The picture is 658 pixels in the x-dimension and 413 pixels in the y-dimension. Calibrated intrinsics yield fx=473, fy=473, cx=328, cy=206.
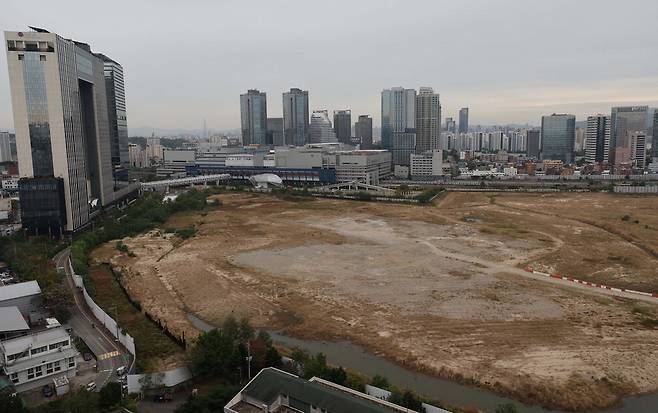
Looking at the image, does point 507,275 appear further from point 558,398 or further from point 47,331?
point 47,331

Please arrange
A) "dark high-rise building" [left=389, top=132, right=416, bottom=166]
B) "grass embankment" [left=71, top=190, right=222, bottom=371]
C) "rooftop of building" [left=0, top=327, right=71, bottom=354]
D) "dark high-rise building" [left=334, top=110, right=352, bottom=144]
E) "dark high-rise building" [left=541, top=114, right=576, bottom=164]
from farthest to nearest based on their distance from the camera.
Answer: "dark high-rise building" [left=334, top=110, right=352, bottom=144], "dark high-rise building" [left=541, top=114, right=576, bottom=164], "dark high-rise building" [left=389, top=132, right=416, bottom=166], "grass embankment" [left=71, top=190, right=222, bottom=371], "rooftop of building" [left=0, top=327, right=71, bottom=354]

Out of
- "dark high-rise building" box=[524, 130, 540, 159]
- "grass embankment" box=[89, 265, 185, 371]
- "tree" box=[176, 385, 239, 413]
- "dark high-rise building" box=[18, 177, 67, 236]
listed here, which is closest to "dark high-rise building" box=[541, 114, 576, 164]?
"dark high-rise building" box=[524, 130, 540, 159]

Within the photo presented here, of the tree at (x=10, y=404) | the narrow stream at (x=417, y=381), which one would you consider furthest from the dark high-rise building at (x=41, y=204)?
the tree at (x=10, y=404)

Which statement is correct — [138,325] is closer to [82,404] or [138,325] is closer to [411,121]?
[82,404]

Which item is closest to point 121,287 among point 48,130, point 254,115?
point 48,130

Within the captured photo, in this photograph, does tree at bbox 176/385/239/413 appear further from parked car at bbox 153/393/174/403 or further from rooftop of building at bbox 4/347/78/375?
rooftop of building at bbox 4/347/78/375

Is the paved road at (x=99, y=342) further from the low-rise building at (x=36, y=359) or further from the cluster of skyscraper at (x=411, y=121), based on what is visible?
the cluster of skyscraper at (x=411, y=121)

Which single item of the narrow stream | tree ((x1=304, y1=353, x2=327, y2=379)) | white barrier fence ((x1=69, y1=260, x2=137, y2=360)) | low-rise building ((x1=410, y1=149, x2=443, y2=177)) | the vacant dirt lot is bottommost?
the narrow stream

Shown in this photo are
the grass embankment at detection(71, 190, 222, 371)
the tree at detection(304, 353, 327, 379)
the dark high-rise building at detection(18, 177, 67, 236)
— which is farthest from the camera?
the dark high-rise building at detection(18, 177, 67, 236)
